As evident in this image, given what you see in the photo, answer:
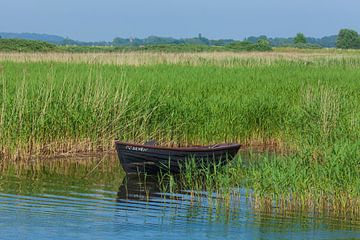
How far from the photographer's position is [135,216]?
1113 cm

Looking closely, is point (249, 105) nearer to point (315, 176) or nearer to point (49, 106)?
point (49, 106)

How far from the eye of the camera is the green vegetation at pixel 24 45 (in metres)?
53.0

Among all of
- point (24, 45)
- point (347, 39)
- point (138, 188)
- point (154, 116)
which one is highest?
point (24, 45)

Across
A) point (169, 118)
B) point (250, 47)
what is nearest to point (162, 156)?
point (169, 118)

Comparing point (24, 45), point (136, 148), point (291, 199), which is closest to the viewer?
point (291, 199)

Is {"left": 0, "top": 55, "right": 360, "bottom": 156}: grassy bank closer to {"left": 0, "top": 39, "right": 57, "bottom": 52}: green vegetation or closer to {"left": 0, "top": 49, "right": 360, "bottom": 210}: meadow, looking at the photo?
{"left": 0, "top": 49, "right": 360, "bottom": 210}: meadow

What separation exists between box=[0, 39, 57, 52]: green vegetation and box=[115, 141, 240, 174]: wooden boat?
129 feet

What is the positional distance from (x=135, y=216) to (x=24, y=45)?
45031 mm

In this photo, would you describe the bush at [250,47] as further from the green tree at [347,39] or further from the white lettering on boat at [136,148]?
the white lettering on boat at [136,148]

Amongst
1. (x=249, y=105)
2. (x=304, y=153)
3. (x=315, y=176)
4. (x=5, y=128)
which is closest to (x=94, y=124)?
(x=5, y=128)

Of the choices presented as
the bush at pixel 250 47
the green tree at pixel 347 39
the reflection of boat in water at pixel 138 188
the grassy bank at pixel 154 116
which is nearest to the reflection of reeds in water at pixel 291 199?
the reflection of boat in water at pixel 138 188

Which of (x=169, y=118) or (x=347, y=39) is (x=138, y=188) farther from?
(x=347, y=39)

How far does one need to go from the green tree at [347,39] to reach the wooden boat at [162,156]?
91.6 m

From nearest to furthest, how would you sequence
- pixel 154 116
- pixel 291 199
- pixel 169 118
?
1. pixel 291 199
2. pixel 169 118
3. pixel 154 116
